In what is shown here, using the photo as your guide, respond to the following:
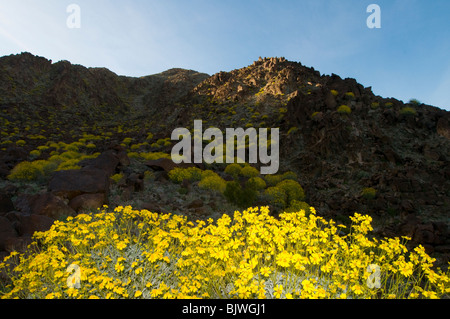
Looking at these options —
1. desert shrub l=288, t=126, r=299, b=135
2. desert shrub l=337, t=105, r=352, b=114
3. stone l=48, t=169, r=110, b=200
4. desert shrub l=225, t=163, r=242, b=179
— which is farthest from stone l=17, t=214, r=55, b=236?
desert shrub l=337, t=105, r=352, b=114

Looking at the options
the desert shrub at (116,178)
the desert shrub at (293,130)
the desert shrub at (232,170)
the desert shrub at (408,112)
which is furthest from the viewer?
the desert shrub at (293,130)

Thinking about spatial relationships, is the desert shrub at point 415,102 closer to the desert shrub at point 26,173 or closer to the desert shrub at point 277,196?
the desert shrub at point 277,196

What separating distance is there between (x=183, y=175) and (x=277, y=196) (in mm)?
4715

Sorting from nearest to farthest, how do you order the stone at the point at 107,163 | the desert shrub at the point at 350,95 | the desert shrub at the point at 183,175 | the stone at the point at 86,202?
1. the stone at the point at 86,202
2. the stone at the point at 107,163
3. the desert shrub at the point at 183,175
4. the desert shrub at the point at 350,95

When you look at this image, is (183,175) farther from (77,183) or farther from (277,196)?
(277,196)


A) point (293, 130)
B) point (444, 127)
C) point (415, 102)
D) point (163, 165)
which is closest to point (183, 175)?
point (163, 165)

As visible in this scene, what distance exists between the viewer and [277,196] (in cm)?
1219

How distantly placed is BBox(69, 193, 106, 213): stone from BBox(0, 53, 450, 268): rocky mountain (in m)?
6.38

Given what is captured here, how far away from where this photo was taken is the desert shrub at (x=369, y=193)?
1302 centimetres

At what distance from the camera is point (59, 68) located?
55719 mm

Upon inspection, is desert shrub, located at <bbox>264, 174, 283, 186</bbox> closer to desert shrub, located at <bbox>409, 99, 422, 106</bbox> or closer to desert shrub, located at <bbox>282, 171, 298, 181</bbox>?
desert shrub, located at <bbox>282, 171, 298, 181</bbox>

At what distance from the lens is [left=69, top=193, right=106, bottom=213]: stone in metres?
8.26

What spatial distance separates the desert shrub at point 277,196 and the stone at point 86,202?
7292 millimetres

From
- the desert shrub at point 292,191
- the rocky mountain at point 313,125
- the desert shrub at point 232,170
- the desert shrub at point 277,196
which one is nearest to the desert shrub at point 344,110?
the rocky mountain at point 313,125
